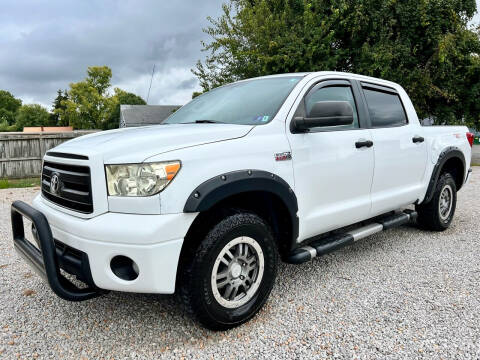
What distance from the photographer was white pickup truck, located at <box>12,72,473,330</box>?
6.89 feet

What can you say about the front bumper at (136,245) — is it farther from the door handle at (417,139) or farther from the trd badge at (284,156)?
the door handle at (417,139)

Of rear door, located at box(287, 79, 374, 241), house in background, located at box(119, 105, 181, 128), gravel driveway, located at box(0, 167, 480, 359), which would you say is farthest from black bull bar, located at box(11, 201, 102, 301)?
house in background, located at box(119, 105, 181, 128)

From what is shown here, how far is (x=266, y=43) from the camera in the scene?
12664 millimetres

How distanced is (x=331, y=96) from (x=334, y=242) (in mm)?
1314

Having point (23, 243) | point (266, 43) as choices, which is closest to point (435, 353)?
point (23, 243)

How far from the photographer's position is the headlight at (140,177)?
209 centimetres

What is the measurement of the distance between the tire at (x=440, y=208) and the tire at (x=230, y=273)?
2905 millimetres

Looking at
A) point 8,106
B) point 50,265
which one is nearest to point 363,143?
point 50,265

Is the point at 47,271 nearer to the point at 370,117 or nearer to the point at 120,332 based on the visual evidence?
the point at 120,332

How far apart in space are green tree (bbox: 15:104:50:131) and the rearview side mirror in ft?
263

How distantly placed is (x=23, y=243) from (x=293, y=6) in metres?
13.6

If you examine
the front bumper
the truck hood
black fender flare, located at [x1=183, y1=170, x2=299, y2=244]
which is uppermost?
the truck hood

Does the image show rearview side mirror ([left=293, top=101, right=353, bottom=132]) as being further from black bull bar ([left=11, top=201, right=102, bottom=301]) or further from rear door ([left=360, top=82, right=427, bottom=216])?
black bull bar ([left=11, top=201, right=102, bottom=301])

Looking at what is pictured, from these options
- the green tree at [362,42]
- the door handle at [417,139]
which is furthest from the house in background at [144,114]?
the door handle at [417,139]
